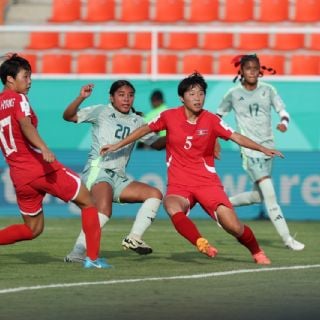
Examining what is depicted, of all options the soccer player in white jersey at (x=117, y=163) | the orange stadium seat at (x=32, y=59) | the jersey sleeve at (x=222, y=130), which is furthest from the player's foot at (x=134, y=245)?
the orange stadium seat at (x=32, y=59)

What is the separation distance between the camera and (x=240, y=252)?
1377 centimetres

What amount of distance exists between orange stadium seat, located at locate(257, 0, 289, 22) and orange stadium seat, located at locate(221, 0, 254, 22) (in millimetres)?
190

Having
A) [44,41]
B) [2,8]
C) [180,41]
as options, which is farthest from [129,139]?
[2,8]

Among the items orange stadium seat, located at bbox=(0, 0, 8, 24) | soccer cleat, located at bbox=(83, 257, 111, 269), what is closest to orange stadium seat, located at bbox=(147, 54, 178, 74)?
orange stadium seat, located at bbox=(0, 0, 8, 24)

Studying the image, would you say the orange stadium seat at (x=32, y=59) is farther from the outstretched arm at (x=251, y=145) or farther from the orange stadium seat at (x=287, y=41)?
the outstretched arm at (x=251, y=145)

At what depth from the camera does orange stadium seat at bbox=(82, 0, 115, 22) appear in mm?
23266

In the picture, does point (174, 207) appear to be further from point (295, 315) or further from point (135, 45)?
point (135, 45)

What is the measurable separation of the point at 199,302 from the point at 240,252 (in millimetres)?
4278

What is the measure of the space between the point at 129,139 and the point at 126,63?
9.72m

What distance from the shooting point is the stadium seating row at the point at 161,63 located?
21406mm

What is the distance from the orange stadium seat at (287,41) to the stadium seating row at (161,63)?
9.2 inches

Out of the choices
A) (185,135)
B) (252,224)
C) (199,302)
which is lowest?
(252,224)

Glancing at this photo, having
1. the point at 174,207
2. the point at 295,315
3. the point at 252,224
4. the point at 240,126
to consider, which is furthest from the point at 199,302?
the point at 252,224

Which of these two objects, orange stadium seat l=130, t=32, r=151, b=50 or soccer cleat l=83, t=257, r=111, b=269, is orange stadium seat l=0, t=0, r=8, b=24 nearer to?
orange stadium seat l=130, t=32, r=151, b=50
